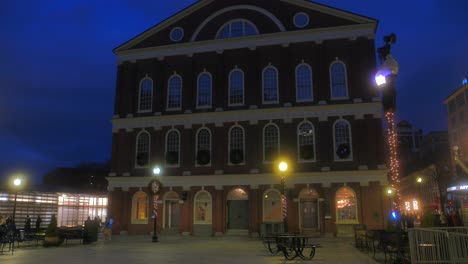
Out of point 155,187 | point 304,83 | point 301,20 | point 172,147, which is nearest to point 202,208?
point 155,187

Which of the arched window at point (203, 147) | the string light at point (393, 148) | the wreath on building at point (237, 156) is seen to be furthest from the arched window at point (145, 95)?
the string light at point (393, 148)

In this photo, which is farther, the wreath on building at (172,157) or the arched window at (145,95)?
the arched window at (145,95)

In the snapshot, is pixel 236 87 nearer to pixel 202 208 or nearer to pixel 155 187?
pixel 202 208

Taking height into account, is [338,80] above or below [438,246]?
above

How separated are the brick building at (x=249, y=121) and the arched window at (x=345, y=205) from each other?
75mm

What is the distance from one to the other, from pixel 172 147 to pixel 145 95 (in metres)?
5.43

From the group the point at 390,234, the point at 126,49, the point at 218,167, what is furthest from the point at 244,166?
the point at 390,234

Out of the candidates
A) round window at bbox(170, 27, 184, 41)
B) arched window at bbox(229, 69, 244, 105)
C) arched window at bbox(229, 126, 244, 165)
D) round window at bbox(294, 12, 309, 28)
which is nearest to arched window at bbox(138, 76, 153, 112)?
round window at bbox(170, 27, 184, 41)

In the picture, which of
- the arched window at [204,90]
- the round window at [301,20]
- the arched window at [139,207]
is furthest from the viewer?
the arched window at [204,90]

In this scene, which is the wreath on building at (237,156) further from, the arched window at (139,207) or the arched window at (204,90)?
the arched window at (139,207)

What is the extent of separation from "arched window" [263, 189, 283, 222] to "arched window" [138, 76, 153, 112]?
1256cm

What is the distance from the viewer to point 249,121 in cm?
3472

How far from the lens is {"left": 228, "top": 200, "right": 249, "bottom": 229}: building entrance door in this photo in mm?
33969

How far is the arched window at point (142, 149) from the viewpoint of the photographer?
3669 centimetres
